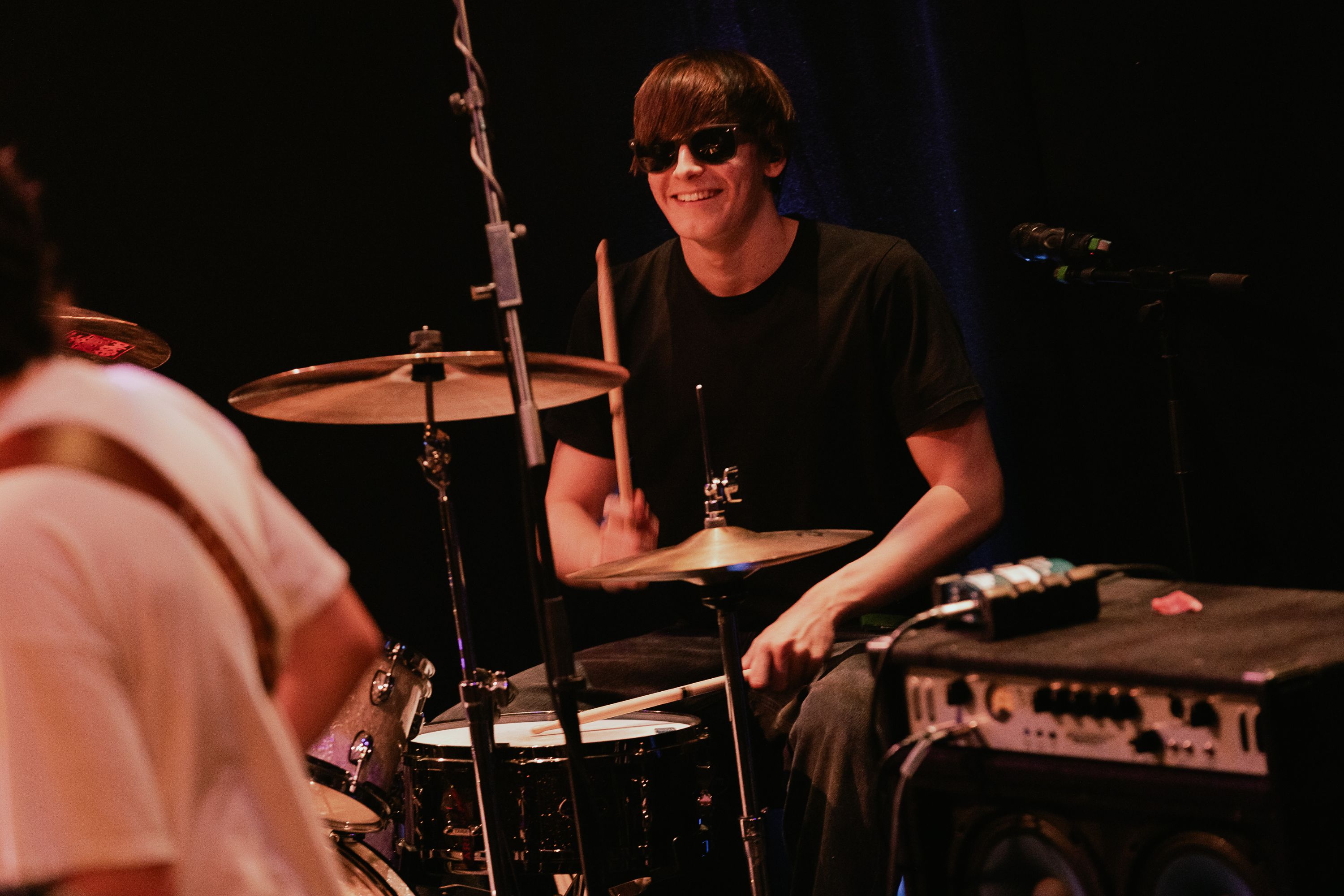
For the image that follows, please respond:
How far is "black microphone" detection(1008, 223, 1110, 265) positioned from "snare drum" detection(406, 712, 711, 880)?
1.22 m

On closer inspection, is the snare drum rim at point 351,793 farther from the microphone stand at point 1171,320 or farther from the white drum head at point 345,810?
the microphone stand at point 1171,320

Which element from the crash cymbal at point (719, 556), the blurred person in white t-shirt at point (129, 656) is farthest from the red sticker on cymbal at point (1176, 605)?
the blurred person in white t-shirt at point (129, 656)

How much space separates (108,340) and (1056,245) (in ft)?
6.18

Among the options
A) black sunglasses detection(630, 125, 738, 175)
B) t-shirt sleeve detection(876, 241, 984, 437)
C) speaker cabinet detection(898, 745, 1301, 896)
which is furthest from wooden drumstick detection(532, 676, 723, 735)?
black sunglasses detection(630, 125, 738, 175)

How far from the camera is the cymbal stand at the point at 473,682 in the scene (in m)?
2.10

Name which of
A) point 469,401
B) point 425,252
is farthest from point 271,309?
point 469,401

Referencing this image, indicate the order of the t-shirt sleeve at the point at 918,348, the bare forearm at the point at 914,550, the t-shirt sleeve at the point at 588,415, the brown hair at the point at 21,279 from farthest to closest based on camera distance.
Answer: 1. the t-shirt sleeve at the point at 588,415
2. the t-shirt sleeve at the point at 918,348
3. the bare forearm at the point at 914,550
4. the brown hair at the point at 21,279

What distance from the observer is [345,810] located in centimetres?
254

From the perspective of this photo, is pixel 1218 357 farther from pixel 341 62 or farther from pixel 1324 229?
pixel 341 62

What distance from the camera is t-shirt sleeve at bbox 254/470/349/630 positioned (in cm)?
112

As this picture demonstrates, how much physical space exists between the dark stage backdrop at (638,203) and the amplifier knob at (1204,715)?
4.26ft

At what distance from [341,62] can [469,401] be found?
1.61 m

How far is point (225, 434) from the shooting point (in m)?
1.10

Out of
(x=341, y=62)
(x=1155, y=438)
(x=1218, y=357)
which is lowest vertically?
(x=1155, y=438)
